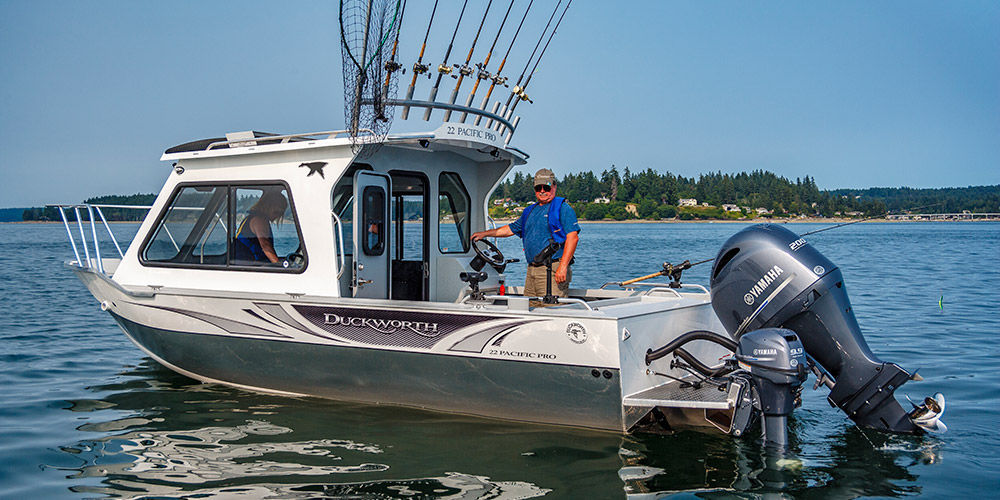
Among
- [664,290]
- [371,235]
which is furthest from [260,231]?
[664,290]

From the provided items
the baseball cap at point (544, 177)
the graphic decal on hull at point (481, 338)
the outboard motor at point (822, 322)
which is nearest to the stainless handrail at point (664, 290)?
the baseball cap at point (544, 177)

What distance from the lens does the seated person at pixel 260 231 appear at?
7316 mm

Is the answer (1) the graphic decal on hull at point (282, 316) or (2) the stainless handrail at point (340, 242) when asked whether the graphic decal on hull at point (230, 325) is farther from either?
(2) the stainless handrail at point (340, 242)

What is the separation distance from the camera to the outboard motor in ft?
17.5

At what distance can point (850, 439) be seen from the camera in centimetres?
601

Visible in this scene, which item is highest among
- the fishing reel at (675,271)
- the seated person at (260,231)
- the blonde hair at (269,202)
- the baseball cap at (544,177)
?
the baseball cap at (544,177)

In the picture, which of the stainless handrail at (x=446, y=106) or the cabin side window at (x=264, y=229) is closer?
the stainless handrail at (x=446, y=106)

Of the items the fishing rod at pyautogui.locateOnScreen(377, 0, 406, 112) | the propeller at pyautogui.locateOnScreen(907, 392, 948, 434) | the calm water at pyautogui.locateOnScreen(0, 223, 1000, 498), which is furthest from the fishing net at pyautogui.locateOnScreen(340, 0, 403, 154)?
the propeller at pyautogui.locateOnScreen(907, 392, 948, 434)

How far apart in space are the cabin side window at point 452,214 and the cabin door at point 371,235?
0.75 metres

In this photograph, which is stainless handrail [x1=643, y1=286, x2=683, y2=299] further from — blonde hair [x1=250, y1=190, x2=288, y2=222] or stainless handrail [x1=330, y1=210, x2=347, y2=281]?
blonde hair [x1=250, y1=190, x2=288, y2=222]

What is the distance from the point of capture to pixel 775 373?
196 inches

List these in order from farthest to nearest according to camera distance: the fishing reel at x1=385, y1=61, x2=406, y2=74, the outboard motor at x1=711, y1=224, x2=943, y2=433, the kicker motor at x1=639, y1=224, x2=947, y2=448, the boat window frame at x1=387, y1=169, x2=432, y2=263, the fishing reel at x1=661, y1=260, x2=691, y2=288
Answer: the boat window frame at x1=387, y1=169, x2=432, y2=263 < the fishing reel at x1=661, y1=260, x2=691, y2=288 < the fishing reel at x1=385, y1=61, x2=406, y2=74 < the outboard motor at x1=711, y1=224, x2=943, y2=433 < the kicker motor at x1=639, y1=224, x2=947, y2=448

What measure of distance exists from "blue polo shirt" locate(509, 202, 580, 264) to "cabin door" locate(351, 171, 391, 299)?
1.53m

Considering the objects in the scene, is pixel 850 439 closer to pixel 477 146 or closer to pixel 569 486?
pixel 569 486
